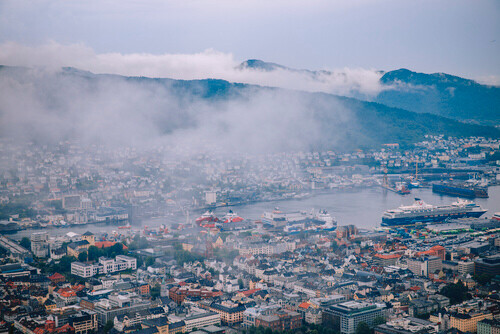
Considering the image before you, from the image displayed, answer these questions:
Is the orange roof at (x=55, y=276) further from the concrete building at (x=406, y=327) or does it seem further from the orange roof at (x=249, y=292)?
the concrete building at (x=406, y=327)

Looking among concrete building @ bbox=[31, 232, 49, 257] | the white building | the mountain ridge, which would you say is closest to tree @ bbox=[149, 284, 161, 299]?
the white building

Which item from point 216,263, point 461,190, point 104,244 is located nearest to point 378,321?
point 216,263

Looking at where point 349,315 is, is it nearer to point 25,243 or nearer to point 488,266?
point 488,266

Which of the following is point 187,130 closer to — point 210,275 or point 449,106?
point 449,106

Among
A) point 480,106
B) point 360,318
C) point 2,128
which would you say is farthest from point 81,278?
point 480,106

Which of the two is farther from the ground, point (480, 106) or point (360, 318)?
point (480, 106)

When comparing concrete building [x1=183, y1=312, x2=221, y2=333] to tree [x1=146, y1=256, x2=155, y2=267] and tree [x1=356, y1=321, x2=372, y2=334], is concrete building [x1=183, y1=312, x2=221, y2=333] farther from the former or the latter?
tree [x1=146, y1=256, x2=155, y2=267]
